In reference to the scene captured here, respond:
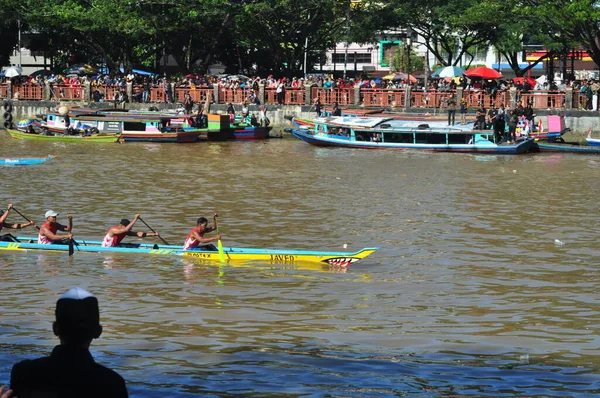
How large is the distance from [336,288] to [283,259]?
1577 mm

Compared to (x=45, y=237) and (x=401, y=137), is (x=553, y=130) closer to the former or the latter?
(x=401, y=137)

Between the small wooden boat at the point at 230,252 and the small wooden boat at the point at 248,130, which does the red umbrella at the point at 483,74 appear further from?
the small wooden boat at the point at 230,252

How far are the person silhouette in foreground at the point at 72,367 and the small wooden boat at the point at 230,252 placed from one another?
1188 cm

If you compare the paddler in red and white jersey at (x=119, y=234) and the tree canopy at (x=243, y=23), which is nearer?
the paddler in red and white jersey at (x=119, y=234)

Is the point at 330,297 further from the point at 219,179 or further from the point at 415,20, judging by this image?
the point at 415,20

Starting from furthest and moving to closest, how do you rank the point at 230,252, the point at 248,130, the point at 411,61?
the point at 411,61 → the point at 248,130 → the point at 230,252

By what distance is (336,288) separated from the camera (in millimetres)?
15438

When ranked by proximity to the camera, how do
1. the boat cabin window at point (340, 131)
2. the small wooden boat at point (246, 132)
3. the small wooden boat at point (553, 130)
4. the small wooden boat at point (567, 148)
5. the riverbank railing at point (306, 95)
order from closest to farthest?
the small wooden boat at point (567, 148), the small wooden boat at point (553, 130), the boat cabin window at point (340, 131), the riverbank railing at point (306, 95), the small wooden boat at point (246, 132)

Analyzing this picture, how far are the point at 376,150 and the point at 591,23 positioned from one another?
34.9ft

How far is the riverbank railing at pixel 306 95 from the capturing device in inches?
1646

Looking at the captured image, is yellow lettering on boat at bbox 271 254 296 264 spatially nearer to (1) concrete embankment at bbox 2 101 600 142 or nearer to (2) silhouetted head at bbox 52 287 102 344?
(2) silhouetted head at bbox 52 287 102 344

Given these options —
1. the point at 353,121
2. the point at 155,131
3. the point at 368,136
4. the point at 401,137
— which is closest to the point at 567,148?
the point at 401,137

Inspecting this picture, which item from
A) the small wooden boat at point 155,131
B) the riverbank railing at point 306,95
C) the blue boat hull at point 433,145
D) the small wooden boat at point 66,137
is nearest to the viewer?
the blue boat hull at point 433,145

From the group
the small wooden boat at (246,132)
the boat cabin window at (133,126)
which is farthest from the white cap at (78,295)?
the small wooden boat at (246,132)
